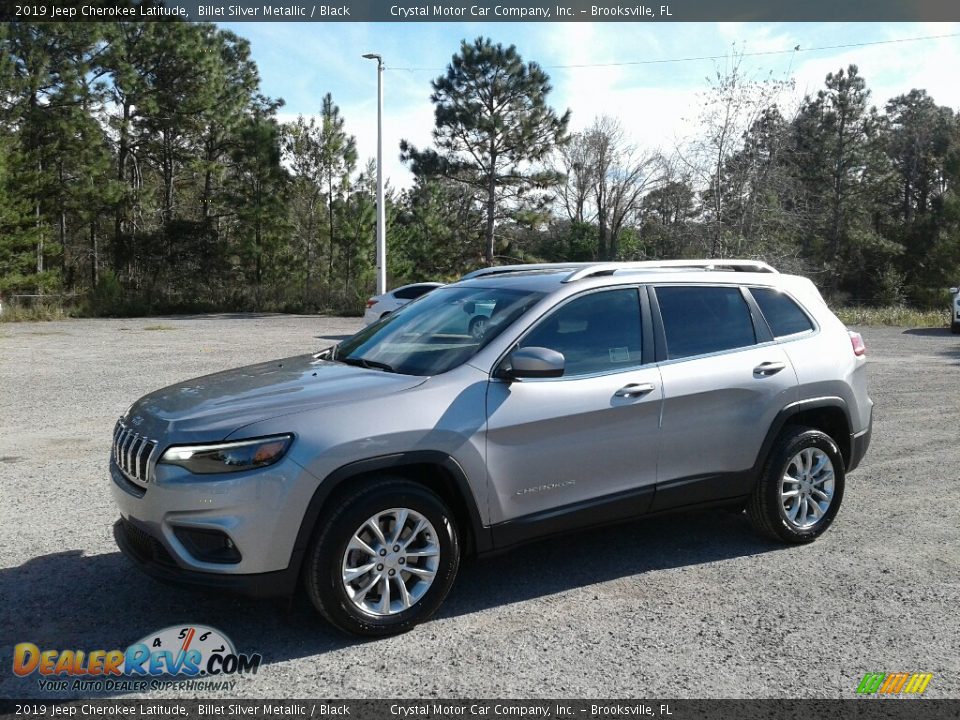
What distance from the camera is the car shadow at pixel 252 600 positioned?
3.70 m

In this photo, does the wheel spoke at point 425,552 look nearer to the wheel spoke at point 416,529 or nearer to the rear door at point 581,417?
the wheel spoke at point 416,529

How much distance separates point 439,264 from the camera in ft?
136

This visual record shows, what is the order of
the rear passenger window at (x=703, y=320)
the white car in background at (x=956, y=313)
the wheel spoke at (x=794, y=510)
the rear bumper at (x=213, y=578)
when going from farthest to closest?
the white car in background at (x=956, y=313) → the wheel spoke at (x=794, y=510) → the rear passenger window at (x=703, y=320) → the rear bumper at (x=213, y=578)

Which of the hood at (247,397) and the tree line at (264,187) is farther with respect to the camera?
the tree line at (264,187)

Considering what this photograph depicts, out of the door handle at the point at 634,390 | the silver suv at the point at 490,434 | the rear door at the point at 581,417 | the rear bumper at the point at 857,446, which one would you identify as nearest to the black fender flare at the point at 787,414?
the silver suv at the point at 490,434

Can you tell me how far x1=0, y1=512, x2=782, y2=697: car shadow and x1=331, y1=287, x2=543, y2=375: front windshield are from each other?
1.22 metres

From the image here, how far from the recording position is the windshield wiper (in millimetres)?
4291

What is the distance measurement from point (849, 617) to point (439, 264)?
3810 centimetres

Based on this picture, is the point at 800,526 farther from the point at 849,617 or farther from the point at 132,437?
the point at 132,437

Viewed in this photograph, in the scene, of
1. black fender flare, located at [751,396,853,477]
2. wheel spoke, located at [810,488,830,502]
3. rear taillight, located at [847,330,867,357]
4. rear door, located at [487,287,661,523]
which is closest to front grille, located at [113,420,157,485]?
rear door, located at [487,287,661,523]

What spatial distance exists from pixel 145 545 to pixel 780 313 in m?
4.00

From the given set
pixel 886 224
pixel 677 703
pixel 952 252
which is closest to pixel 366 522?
pixel 677 703

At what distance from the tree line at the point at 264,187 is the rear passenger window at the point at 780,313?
964 inches

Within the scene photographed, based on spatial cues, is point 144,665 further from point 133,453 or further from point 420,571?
point 420,571
